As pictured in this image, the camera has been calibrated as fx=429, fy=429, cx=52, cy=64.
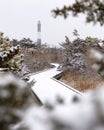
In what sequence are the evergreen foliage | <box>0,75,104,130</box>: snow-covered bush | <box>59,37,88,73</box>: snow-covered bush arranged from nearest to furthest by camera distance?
<box>0,75,104,130</box>: snow-covered bush
the evergreen foliage
<box>59,37,88,73</box>: snow-covered bush

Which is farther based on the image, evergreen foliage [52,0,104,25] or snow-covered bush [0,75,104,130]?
evergreen foliage [52,0,104,25]

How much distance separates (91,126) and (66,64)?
29715 millimetres

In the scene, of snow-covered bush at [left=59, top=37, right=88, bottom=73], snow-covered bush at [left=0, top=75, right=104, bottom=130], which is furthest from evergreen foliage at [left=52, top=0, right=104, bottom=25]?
snow-covered bush at [left=59, top=37, right=88, bottom=73]

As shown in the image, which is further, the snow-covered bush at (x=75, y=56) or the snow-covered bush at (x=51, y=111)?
the snow-covered bush at (x=75, y=56)

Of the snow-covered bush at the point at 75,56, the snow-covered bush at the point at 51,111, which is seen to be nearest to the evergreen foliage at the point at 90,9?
the snow-covered bush at the point at 51,111

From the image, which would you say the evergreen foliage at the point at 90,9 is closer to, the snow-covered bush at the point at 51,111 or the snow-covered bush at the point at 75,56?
the snow-covered bush at the point at 51,111

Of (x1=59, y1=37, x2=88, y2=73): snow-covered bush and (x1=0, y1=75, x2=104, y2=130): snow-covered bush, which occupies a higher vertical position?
(x1=0, y1=75, x2=104, y2=130): snow-covered bush

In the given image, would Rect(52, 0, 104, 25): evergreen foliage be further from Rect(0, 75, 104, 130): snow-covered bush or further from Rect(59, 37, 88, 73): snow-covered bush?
Rect(59, 37, 88, 73): snow-covered bush

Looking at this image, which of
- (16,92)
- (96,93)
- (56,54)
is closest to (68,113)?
(96,93)

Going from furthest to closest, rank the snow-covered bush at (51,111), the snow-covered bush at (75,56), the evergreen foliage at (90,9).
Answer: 1. the snow-covered bush at (75,56)
2. the evergreen foliage at (90,9)
3. the snow-covered bush at (51,111)

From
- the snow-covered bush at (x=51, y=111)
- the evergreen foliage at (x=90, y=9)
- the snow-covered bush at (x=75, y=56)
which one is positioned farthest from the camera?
the snow-covered bush at (x=75, y=56)

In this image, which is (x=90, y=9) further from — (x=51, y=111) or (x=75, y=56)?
(x=75, y=56)

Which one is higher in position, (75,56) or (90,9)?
(90,9)

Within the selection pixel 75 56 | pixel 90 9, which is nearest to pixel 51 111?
pixel 90 9
